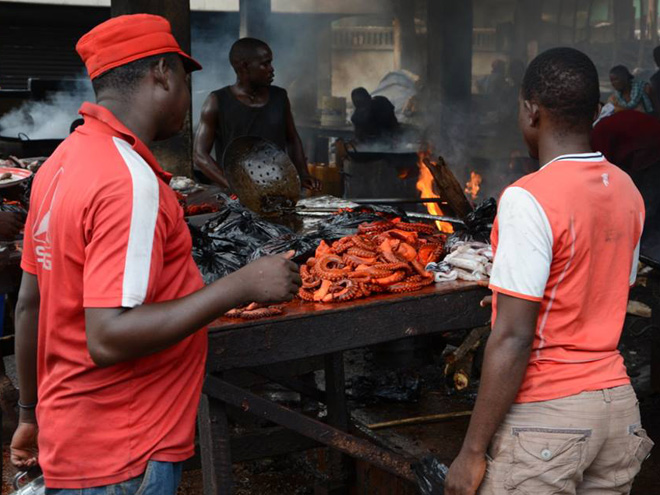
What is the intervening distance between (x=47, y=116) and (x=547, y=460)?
12640mm

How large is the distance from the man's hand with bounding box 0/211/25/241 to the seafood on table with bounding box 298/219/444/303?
190 centimetres

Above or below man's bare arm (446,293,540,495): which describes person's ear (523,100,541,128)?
above

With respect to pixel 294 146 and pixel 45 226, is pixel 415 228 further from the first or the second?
pixel 294 146

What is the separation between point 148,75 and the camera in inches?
84.8

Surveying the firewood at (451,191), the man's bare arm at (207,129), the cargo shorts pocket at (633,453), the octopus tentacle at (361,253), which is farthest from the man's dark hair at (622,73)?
the cargo shorts pocket at (633,453)

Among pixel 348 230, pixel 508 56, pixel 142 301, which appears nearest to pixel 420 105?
pixel 508 56

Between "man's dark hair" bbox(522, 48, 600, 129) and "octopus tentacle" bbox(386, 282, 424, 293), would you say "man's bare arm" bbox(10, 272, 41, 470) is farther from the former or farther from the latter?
"man's dark hair" bbox(522, 48, 600, 129)

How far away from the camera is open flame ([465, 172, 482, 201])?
13.8 meters

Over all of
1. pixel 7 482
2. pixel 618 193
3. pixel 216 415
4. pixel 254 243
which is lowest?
pixel 7 482

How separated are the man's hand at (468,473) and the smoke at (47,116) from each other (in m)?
11.3

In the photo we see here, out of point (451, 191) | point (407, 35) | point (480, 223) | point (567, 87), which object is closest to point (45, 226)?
point (567, 87)

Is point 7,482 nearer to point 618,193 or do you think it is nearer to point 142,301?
point 142,301

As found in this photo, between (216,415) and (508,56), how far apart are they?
14.6 metres

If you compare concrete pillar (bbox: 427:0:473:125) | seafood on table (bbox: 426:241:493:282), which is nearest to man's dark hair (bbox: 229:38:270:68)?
seafood on table (bbox: 426:241:493:282)
